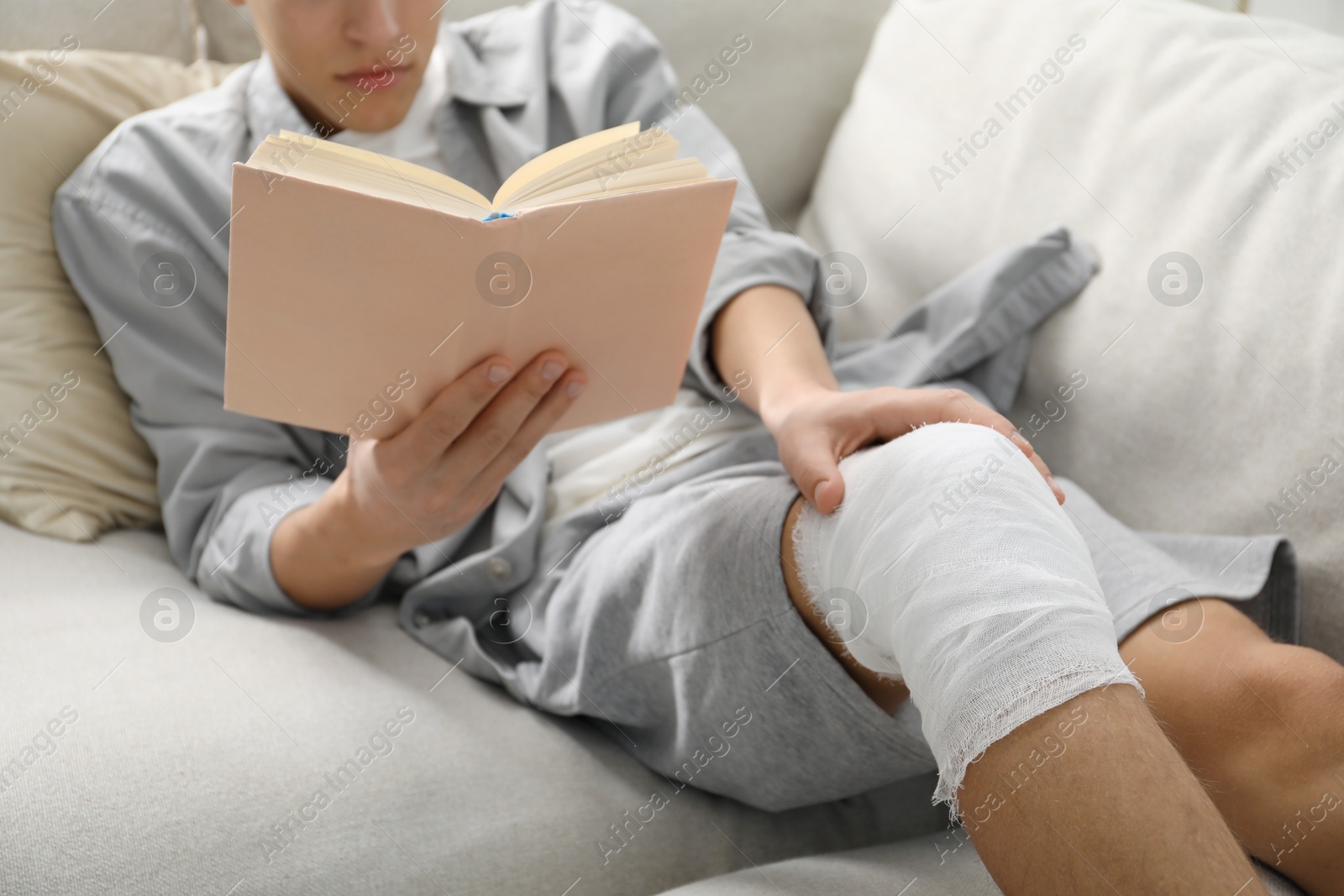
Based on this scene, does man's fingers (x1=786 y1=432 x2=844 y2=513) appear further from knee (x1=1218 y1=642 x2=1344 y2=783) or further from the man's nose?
the man's nose

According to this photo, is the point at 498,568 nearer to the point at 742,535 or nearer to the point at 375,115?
the point at 742,535

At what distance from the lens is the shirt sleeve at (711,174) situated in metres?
0.86

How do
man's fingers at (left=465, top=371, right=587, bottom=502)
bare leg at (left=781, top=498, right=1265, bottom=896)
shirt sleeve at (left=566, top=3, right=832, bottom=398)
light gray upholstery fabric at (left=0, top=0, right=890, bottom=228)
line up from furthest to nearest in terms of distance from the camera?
1. light gray upholstery fabric at (left=0, top=0, right=890, bottom=228)
2. shirt sleeve at (left=566, top=3, right=832, bottom=398)
3. man's fingers at (left=465, top=371, right=587, bottom=502)
4. bare leg at (left=781, top=498, right=1265, bottom=896)

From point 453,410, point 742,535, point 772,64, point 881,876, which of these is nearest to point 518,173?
point 453,410

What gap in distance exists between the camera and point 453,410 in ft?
2.03

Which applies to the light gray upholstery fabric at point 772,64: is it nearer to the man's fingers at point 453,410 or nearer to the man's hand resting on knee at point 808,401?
the man's hand resting on knee at point 808,401

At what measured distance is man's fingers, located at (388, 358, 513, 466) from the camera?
0.61 m

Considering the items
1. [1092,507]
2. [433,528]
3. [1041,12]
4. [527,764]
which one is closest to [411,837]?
[527,764]

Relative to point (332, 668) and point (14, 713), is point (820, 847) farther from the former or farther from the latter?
point (14, 713)

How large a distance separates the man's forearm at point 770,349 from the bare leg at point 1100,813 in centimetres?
32

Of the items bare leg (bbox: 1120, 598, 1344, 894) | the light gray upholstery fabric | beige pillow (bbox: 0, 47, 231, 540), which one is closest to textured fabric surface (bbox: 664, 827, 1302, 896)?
bare leg (bbox: 1120, 598, 1344, 894)

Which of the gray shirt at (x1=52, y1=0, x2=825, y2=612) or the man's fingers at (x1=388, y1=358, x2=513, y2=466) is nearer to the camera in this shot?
the man's fingers at (x1=388, y1=358, x2=513, y2=466)

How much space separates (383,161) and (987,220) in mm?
601

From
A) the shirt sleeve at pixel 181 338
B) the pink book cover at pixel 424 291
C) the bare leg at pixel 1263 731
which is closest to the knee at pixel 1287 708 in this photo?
the bare leg at pixel 1263 731
